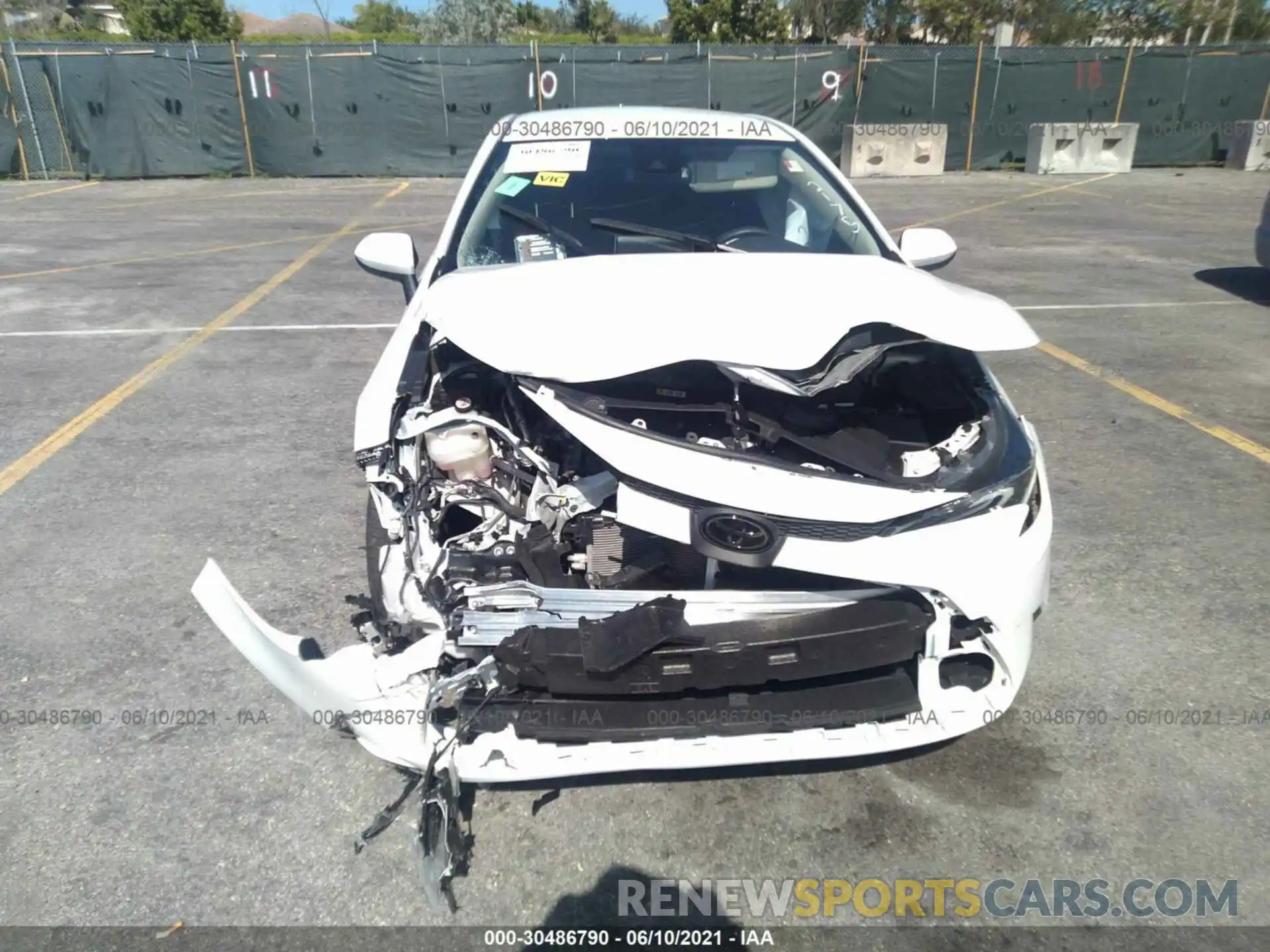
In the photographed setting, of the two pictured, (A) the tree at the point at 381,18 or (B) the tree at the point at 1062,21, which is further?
(A) the tree at the point at 381,18

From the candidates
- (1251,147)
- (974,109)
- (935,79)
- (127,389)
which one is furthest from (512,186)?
(1251,147)

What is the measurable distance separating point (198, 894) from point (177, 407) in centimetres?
401

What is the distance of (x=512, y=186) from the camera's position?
13.2ft

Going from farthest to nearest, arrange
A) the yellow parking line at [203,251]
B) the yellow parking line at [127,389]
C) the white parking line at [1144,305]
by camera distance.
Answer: the yellow parking line at [203,251] → the white parking line at [1144,305] → the yellow parking line at [127,389]

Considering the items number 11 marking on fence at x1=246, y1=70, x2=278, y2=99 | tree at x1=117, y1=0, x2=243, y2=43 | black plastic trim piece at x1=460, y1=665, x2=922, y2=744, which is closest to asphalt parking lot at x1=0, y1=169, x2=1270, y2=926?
Answer: black plastic trim piece at x1=460, y1=665, x2=922, y2=744

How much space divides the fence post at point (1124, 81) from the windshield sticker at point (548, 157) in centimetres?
1979

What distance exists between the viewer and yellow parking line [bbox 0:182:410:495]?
485 centimetres

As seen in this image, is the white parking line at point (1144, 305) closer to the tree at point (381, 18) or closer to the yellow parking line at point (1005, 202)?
the yellow parking line at point (1005, 202)

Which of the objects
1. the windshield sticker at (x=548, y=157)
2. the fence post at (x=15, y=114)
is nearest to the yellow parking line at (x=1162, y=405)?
the windshield sticker at (x=548, y=157)

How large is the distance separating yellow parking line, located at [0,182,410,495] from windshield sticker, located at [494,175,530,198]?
9.26 feet

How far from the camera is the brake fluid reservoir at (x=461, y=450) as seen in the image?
8.98 feet

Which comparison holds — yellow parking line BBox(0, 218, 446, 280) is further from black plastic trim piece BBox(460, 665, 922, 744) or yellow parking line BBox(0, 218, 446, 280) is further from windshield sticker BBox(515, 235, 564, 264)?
black plastic trim piece BBox(460, 665, 922, 744)

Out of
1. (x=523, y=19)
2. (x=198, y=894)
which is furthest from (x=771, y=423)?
(x=523, y=19)

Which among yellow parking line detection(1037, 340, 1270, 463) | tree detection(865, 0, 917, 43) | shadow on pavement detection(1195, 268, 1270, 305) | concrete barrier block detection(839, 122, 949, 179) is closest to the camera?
yellow parking line detection(1037, 340, 1270, 463)
